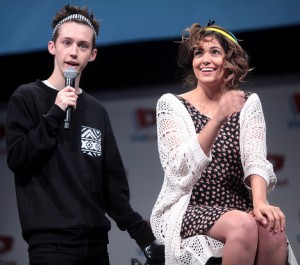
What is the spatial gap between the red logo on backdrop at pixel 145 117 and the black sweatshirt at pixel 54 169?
1718 mm

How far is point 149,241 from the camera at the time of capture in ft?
8.84

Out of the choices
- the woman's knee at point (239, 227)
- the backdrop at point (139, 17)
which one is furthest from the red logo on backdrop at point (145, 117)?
the woman's knee at point (239, 227)

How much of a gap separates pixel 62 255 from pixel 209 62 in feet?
2.90

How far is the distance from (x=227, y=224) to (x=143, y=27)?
6.41 ft

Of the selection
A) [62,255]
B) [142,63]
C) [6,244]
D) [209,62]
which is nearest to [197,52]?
[209,62]

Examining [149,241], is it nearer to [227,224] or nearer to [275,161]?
[227,224]

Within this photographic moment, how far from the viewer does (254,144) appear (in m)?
2.37

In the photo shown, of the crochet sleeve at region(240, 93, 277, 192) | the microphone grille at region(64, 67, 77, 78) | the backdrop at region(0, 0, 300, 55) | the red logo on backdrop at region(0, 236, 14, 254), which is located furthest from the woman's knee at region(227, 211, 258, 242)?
the red logo on backdrop at region(0, 236, 14, 254)

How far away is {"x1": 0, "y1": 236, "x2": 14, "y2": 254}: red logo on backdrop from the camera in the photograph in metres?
4.54

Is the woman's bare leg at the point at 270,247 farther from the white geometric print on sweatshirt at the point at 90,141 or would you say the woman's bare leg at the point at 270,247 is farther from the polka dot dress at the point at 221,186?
the white geometric print on sweatshirt at the point at 90,141

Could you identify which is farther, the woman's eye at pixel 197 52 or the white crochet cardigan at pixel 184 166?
the woman's eye at pixel 197 52

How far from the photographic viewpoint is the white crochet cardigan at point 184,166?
7.21ft

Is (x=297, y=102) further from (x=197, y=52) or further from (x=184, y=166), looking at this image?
(x=184, y=166)

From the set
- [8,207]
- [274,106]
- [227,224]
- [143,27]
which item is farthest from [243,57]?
[8,207]
